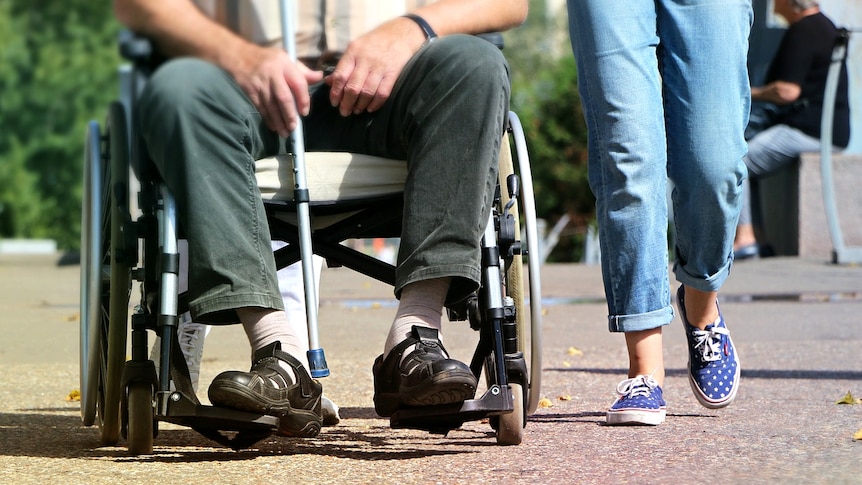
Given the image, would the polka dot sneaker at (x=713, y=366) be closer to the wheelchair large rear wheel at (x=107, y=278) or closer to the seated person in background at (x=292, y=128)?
the seated person in background at (x=292, y=128)

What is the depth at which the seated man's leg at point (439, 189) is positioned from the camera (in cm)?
292

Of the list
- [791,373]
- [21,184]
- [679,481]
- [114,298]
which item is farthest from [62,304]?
[21,184]

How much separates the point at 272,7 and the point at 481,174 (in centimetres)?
55

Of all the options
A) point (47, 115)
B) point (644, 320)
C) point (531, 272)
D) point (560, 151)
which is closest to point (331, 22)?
point (531, 272)

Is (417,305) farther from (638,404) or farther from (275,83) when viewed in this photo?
(638,404)

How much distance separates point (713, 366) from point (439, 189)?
1189 millimetres

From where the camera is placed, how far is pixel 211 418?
2.78 m

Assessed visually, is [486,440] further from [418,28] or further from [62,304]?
[62,304]

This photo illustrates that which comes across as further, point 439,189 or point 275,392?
point 439,189

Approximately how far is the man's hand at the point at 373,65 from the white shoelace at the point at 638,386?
1098 mm

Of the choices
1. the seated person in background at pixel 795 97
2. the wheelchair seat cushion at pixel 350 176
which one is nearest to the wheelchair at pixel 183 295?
the wheelchair seat cushion at pixel 350 176

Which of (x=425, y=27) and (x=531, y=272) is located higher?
(x=425, y=27)

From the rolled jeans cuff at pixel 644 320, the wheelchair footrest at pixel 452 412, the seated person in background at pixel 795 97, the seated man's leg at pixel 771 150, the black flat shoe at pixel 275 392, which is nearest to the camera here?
the black flat shoe at pixel 275 392

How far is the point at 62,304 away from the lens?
8281mm
